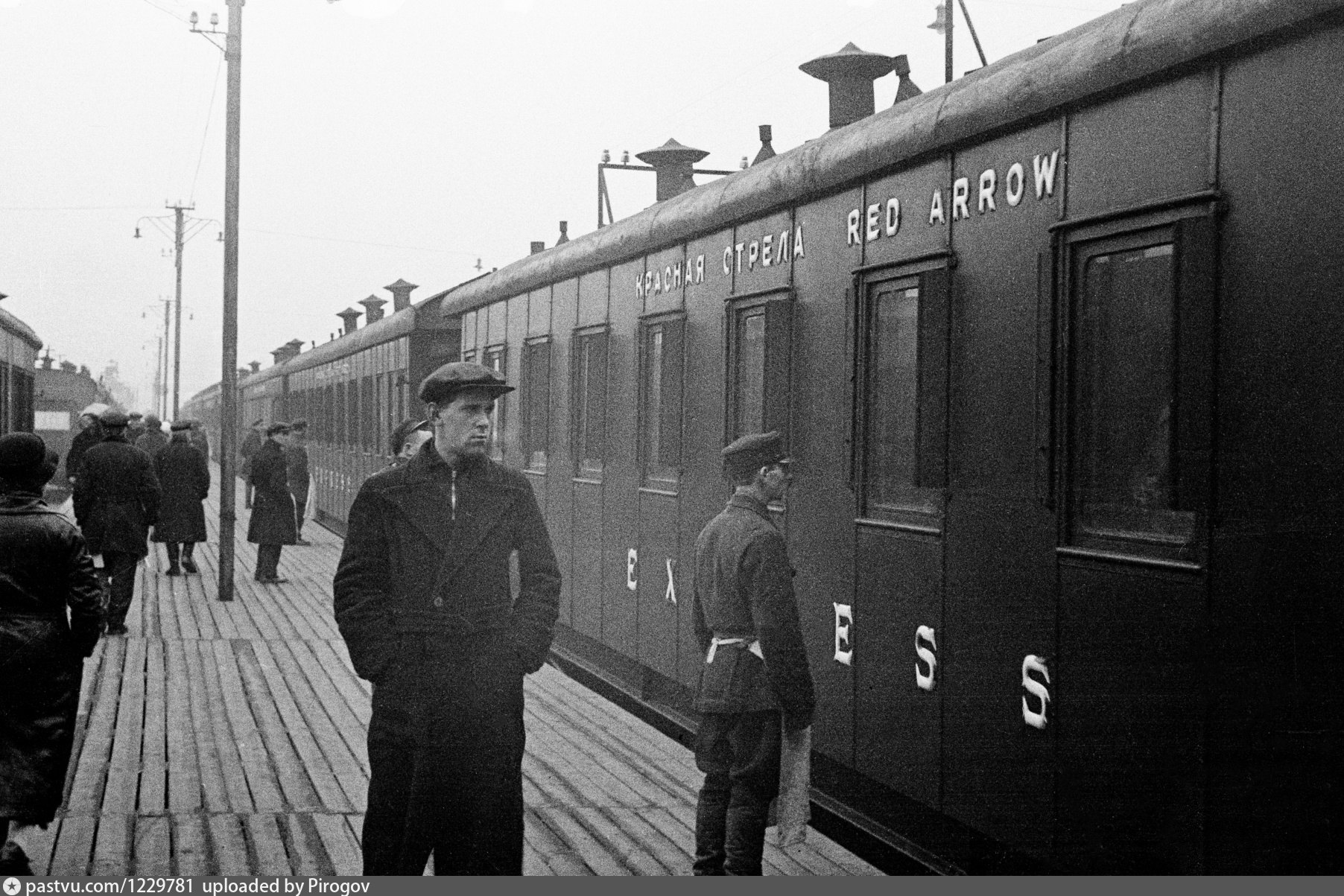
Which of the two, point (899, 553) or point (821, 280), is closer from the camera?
point (899, 553)

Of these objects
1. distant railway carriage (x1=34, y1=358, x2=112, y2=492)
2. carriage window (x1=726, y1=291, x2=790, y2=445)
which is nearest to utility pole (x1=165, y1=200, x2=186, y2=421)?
distant railway carriage (x1=34, y1=358, x2=112, y2=492)

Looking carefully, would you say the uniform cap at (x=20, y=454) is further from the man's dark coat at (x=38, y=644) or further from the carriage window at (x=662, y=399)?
the carriage window at (x=662, y=399)

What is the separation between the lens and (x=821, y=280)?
26.1ft

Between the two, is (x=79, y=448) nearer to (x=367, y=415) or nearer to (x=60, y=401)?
(x=367, y=415)

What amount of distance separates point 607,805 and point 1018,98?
3502 mm

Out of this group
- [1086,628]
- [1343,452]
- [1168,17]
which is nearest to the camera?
[1343,452]

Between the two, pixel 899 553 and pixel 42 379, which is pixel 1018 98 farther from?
pixel 42 379

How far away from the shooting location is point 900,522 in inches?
277

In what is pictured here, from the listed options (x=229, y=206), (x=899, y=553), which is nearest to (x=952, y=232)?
(x=899, y=553)

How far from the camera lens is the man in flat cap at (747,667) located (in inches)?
231

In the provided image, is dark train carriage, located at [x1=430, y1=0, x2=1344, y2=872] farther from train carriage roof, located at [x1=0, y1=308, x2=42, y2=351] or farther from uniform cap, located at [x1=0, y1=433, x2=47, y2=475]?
train carriage roof, located at [x1=0, y1=308, x2=42, y2=351]

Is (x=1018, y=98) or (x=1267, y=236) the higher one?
(x=1018, y=98)

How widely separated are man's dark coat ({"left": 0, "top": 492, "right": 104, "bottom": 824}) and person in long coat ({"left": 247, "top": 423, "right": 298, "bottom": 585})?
12.7 metres

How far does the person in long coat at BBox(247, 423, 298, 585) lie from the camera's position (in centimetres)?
1922
